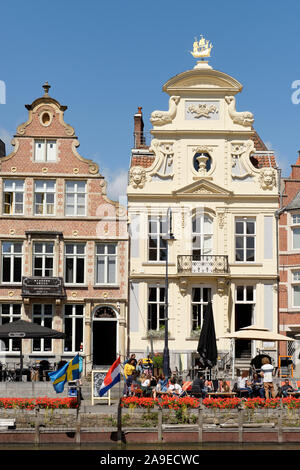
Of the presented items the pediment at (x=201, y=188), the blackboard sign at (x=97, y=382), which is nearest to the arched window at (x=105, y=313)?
the pediment at (x=201, y=188)

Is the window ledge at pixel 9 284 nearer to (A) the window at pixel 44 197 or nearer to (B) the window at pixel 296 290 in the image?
(A) the window at pixel 44 197

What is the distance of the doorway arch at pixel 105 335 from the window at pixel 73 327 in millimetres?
Answer: 645

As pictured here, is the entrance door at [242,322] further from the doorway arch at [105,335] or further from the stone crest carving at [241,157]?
the stone crest carving at [241,157]

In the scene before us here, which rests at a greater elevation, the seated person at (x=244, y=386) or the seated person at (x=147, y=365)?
the seated person at (x=147, y=365)

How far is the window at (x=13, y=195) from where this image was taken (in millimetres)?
42844

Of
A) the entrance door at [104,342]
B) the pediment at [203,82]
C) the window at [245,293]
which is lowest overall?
the entrance door at [104,342]

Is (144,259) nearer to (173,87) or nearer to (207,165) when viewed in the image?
(207,165)

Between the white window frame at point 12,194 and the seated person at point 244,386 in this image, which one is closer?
the seated person at point 244,386

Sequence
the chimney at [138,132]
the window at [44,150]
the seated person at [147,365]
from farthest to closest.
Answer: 1. the chimney at [138,132]
2. the window at [44,150]
3. the seated person at [147,365]

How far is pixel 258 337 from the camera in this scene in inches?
1367

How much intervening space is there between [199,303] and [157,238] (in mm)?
3578

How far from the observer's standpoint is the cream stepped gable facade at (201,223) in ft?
140

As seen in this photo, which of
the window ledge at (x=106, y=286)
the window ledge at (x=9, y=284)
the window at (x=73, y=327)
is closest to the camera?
the window ledge at (x=9, y=284)

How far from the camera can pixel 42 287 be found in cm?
4181
